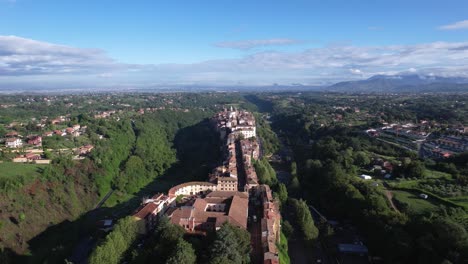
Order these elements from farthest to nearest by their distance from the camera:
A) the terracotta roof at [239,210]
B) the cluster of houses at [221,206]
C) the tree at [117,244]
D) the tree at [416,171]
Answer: the tree at [416,171] < the terracotta roof at [239,210] < the cluster of houses at [221,206] < the tree at [117,244]

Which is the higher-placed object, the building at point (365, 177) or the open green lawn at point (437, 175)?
the open green lawn at point (437, 175)

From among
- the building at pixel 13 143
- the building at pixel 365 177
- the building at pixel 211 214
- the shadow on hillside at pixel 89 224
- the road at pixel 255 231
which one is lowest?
the shadow on hillside at pixel 89 224

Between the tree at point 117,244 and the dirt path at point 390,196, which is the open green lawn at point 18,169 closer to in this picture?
the tree at point 117,244

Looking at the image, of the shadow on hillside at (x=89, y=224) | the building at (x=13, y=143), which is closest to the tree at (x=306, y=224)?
the shadow on hillside at (x=89, y=224)

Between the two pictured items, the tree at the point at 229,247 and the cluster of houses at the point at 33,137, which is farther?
the cluster of houses at the point at 33,137

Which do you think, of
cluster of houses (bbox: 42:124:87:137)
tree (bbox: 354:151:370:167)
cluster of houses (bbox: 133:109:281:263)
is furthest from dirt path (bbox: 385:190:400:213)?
cluster of houses (bbox: 42:124:87:137)

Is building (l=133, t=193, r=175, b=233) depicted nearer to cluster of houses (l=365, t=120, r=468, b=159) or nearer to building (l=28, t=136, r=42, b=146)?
building (l=28, t=136, r=42, b=146)
